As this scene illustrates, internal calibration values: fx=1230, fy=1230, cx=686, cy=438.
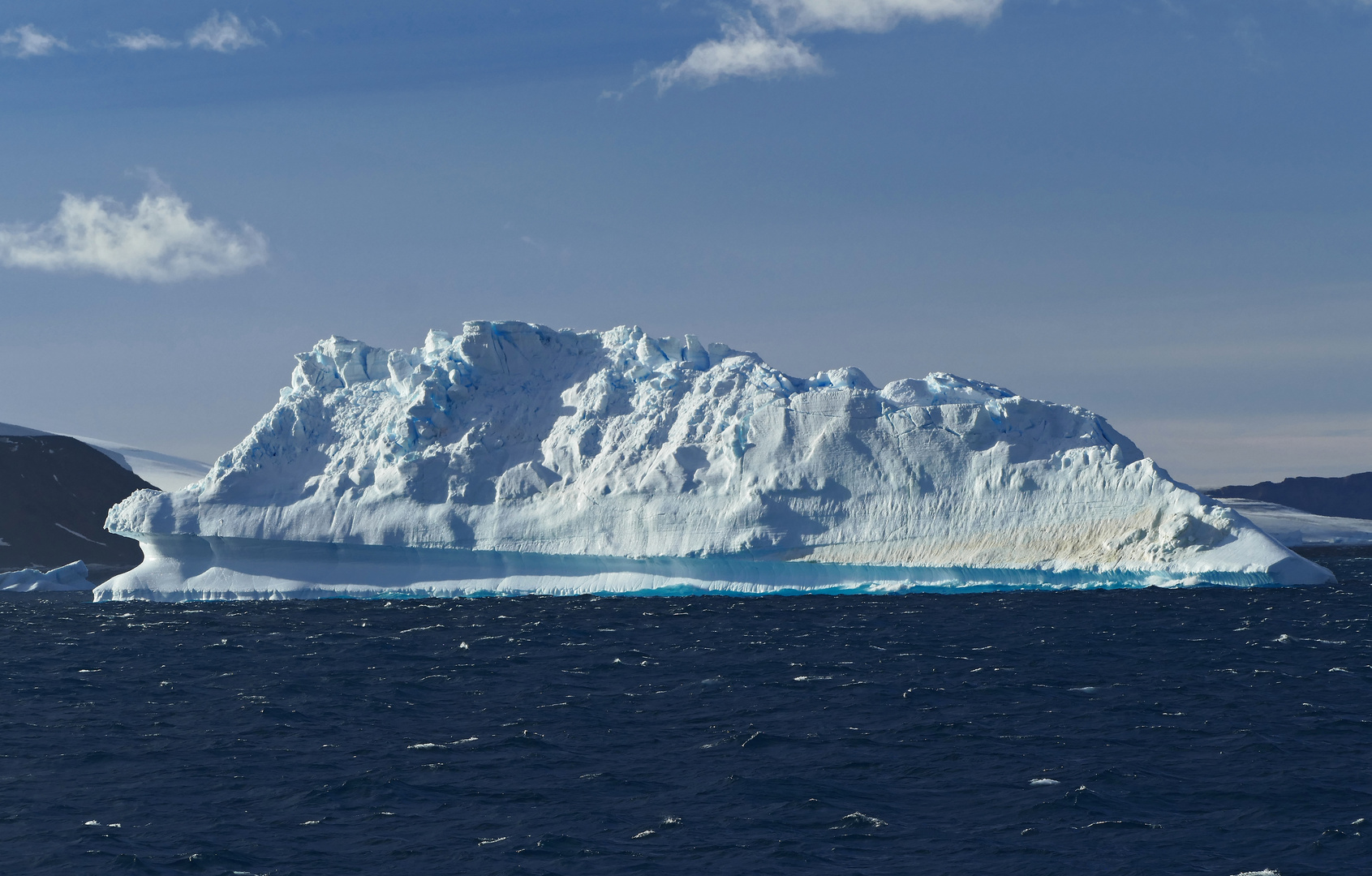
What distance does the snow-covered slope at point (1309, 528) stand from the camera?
223ft

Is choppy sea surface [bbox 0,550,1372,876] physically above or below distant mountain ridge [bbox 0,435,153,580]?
below

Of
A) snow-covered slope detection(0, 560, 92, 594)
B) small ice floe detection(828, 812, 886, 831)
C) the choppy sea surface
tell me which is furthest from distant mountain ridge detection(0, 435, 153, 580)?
small ice floe detection(828, 812, 886, 831)

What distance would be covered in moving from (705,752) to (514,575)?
1925cm

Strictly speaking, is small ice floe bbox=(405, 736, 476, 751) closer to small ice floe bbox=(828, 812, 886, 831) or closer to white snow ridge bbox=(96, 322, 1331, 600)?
small ice floe bbox=(828, 812, 886, 831)

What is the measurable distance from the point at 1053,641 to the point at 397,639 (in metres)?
11.4

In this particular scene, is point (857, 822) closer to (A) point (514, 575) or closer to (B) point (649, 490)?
(B) point (649, 490)

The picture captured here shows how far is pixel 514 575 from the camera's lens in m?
31.1

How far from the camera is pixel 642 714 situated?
14.4 metres

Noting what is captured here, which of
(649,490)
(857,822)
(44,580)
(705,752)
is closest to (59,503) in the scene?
(44,580)

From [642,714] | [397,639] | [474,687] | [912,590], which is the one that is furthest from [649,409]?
[642,714]

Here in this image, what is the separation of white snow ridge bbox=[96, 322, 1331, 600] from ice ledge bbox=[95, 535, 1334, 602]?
60 mm

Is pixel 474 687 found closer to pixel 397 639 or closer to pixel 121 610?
pixel 397 639

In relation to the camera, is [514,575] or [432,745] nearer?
[432,745]

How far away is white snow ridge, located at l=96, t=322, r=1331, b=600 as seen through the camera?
28.2 m
